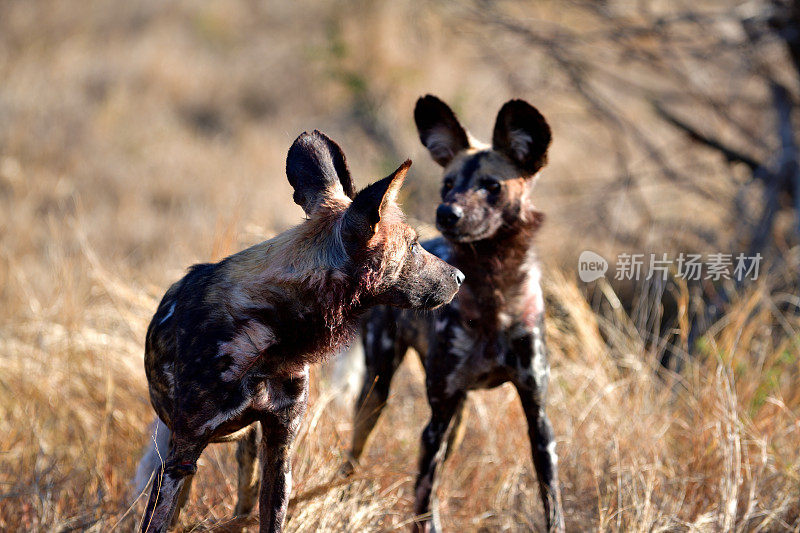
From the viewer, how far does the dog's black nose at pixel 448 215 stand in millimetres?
3262

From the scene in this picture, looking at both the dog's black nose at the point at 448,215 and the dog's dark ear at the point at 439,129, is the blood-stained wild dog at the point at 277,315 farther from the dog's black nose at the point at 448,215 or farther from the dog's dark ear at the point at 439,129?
the dog's dark ear at the point at 439,129

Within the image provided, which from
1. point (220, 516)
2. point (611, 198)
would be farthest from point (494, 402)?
point (611, 198)

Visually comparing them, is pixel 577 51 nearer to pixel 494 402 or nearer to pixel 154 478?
pixel 494 402

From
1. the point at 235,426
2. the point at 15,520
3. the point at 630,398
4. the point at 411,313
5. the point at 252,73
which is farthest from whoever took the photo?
the point at 252,73

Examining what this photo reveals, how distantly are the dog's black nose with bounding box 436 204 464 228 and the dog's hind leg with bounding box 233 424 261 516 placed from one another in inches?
41.8

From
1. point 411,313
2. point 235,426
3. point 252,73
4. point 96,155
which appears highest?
point 252,73

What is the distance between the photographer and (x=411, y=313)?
3.78 metres

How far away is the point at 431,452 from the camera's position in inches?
136

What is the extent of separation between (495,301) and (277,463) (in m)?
1.11

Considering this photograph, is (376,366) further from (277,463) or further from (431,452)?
(277,463)

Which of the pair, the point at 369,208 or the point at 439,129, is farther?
the point at 439,129

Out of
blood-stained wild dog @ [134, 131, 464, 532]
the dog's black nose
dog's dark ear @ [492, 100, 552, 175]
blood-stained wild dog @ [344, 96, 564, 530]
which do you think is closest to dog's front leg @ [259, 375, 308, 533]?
blood-stained wild dog @ [134, 131, 464, 532]

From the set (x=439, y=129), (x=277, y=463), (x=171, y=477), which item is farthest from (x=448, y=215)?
(x=171, y=477)

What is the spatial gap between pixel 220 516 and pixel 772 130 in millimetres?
6081
